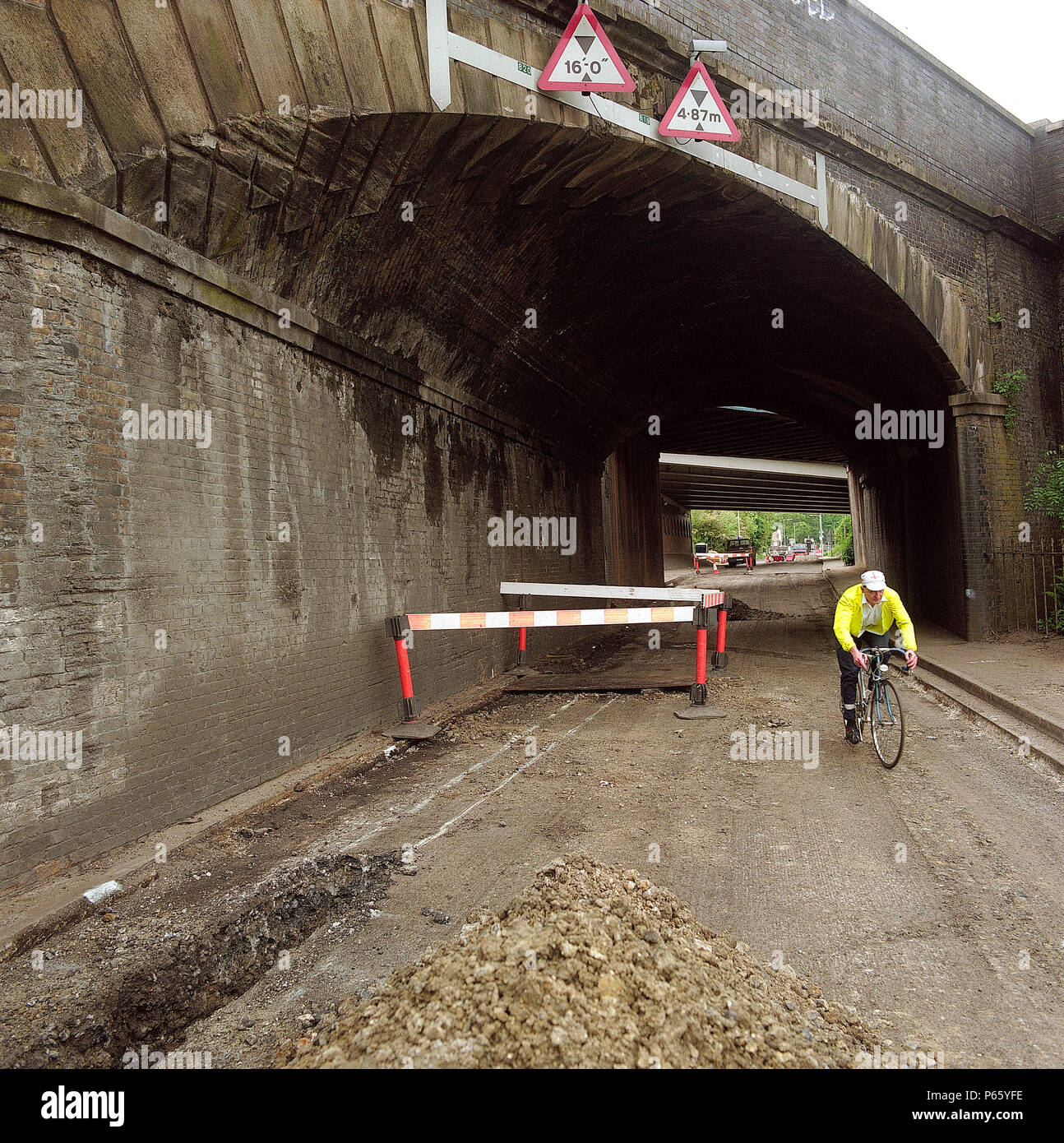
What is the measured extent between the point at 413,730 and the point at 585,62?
6.97 m

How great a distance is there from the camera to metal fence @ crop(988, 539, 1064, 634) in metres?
13.5

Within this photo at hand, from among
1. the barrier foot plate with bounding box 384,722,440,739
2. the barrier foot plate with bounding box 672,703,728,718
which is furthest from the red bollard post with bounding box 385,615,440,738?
the barrier foot plate with bounding box 672,703,728,718

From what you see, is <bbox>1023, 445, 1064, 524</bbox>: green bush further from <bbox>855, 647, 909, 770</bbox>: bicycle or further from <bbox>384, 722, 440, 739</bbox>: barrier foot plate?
<bbox>384, 722, 440, 739</bbox>: barrier foot plate

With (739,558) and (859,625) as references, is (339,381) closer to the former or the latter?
(859,625)

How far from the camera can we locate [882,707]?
6469 mm

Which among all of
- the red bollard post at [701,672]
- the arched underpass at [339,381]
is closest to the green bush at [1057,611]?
the arched underpass at [339,381]

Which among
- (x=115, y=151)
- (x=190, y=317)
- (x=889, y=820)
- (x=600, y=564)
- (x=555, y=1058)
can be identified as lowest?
(x=889, y=820)

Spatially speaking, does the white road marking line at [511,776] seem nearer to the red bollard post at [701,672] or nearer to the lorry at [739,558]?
the red bollard post at [701,672]

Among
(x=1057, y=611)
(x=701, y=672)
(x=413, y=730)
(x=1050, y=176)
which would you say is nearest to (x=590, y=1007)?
(x=413, y=730)

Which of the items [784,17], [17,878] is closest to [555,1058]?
[17,878]

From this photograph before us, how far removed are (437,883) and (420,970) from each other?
125cm

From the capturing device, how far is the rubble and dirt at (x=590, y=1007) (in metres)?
2.30
